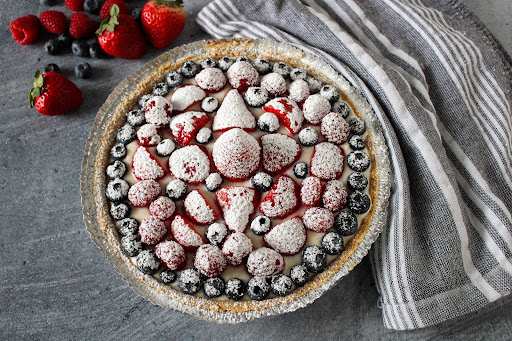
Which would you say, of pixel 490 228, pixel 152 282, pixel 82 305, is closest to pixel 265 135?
pixel 152 282

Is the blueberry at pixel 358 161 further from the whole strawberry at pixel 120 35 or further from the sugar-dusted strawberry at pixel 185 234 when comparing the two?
the whole strawberry at pixel 120 35

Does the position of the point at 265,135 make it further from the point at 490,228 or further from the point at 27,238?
the point at 27,238

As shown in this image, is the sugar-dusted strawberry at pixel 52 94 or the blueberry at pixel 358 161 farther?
the sugar-dusted strawberry at pixel 52 94

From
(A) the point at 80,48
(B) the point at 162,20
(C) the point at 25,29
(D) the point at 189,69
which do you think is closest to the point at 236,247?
(D) the point at 189,69

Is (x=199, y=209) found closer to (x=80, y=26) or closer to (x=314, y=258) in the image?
(x=314, y=258)

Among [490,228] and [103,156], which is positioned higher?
[490,228]

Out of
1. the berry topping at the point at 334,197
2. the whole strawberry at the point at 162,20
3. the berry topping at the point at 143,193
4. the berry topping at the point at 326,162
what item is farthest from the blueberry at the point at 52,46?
the berry topping at the point at 334,197
